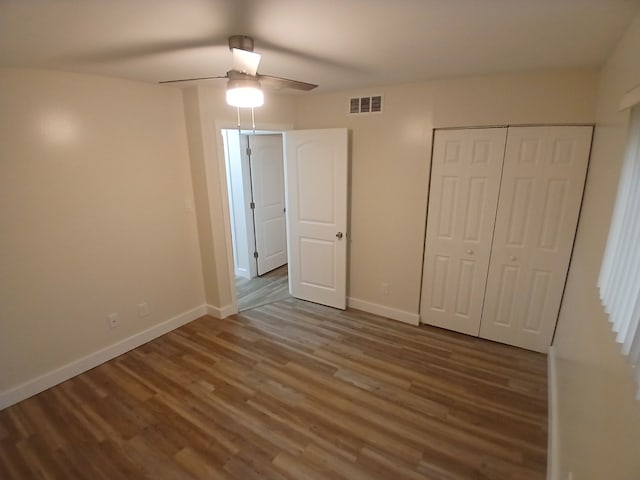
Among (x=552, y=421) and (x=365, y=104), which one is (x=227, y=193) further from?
(x=552, y=421)

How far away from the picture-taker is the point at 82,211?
8.01 ft

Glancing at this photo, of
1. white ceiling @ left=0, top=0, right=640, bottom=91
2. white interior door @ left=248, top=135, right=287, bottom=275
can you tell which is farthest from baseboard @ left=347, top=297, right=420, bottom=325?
white ceiling @ left=0, top=0, right=640, bottom=91

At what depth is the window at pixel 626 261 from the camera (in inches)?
38.5

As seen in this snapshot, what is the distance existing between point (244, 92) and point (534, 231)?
2.52 meters

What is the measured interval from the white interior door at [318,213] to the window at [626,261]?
7.10ft

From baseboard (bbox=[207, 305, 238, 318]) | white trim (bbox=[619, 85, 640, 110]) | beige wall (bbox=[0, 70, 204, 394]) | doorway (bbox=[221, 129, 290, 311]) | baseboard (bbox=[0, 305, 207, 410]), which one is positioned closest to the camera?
white trim (bbox=[619, 85, 640, 110])

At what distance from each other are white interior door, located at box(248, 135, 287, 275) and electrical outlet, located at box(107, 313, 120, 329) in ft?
6.93

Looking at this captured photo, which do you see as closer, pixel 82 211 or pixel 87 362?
pixel 82 211

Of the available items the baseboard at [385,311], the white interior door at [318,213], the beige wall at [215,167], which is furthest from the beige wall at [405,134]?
the beige wall at [215,167]

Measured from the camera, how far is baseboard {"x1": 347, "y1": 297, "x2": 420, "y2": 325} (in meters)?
3.30

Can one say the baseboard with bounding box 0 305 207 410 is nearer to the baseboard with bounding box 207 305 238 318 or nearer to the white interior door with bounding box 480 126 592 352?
the baseboard with bounding box 207 305 238 318

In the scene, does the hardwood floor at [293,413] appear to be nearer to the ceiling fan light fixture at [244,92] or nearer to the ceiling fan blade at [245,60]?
the ceiling fan light fixture at [244,92]

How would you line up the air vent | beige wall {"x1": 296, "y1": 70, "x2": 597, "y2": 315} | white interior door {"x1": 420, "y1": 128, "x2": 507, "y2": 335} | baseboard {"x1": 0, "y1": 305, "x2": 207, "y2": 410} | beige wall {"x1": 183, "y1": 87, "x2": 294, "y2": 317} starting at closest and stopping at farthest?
1. baseboard {"x1": 0, "y1": 305, "x2": 207, "y2": 410}
2. beige wall {"x1": 296, "y1": 70, "x2": 597, "y2": 315}
3. white interior door {"x1": 420, "y1": 128, "x2": 507, "y2": 335}
4. beige wall {"x1": 183, "y1": 87, "x2": 294, "y2": 317}
5. the air vent

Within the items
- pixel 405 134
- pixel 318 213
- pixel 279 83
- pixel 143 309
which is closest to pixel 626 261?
pixel 279 83
